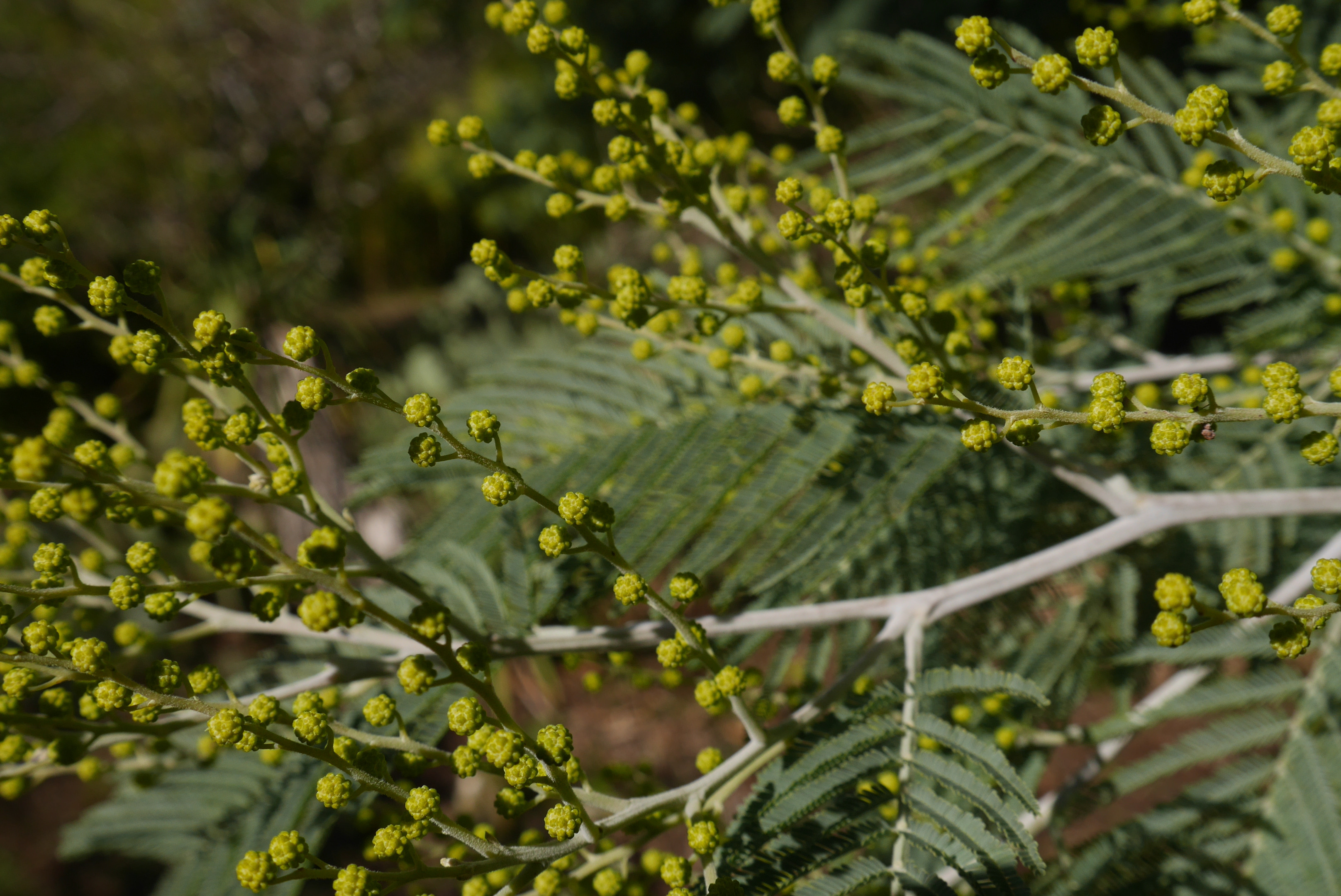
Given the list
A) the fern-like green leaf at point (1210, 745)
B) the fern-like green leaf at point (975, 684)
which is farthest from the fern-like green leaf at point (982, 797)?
the fern-like green leaf at point (1210, 745)

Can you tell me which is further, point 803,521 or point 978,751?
point 803,521

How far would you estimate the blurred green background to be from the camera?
22.9ft

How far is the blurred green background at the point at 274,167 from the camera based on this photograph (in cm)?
697

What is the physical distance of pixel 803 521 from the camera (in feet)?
5.76

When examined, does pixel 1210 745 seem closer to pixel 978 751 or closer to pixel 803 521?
pixel 978 751

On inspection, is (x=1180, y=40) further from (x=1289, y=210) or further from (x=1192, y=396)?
(x=1192, y=396)

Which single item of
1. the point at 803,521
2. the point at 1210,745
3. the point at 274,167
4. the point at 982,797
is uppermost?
the point at 274,167

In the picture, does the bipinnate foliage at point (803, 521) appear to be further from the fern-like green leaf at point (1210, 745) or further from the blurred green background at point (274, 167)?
the blurred green background at point (274, 167)

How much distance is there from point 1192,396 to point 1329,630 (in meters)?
1.64

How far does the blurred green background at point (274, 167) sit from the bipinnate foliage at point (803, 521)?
4586mm

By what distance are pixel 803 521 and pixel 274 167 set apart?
7796 mm

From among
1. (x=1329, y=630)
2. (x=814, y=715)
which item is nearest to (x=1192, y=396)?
(x=814, y=715)

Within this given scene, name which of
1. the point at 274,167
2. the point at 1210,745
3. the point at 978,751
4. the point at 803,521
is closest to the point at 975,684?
the point at 978,751

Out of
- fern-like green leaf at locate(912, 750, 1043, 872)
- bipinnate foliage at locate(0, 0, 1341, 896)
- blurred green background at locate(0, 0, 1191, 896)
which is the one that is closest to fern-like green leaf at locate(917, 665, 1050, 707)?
bipinnate foliage at locate(0, 0, 1341, 896)
